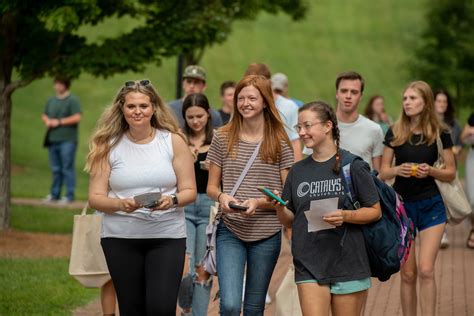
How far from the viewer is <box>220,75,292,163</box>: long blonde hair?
708 cm

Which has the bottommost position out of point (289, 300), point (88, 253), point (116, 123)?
point (289, 300)

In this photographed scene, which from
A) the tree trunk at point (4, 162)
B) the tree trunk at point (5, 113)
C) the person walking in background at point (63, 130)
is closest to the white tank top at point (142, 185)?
the tree trunk at point (5, 113)

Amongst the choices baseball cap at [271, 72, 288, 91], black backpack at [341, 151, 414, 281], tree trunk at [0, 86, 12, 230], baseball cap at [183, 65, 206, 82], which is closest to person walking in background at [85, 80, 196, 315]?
black backpack at [341, 151, 414, 281]

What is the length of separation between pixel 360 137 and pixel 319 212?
7.65ft

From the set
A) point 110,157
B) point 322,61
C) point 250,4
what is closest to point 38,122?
point 322,61

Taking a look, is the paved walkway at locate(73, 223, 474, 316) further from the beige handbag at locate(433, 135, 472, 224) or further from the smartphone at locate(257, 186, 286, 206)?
the smartphone at locate(257, 186, 286, 206)

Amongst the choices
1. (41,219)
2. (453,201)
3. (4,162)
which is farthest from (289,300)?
(41,219)

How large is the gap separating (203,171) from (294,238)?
6.99ft

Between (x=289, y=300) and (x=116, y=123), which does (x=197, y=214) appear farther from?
(x=116, y=123)

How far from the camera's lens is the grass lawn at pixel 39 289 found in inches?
374

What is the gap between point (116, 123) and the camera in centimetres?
→ 681

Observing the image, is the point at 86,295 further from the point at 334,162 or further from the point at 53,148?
the point at 53,148

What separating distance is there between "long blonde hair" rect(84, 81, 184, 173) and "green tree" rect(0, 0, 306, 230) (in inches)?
269

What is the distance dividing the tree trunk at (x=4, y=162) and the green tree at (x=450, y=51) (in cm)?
2101
